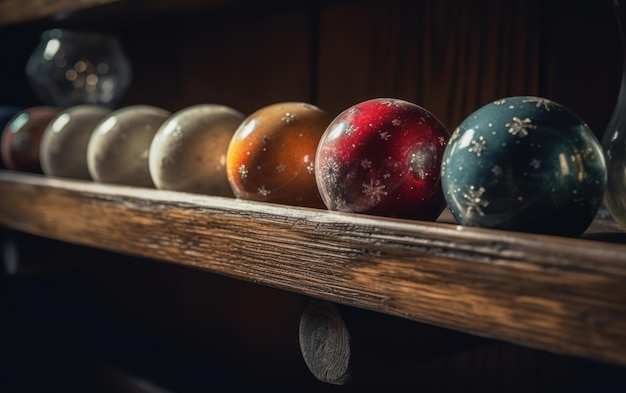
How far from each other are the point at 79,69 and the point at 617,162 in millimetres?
1203

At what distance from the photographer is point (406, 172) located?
0.64m

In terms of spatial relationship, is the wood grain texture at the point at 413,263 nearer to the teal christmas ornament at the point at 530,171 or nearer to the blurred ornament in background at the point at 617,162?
the teal christmas ornament at the point at 530,171

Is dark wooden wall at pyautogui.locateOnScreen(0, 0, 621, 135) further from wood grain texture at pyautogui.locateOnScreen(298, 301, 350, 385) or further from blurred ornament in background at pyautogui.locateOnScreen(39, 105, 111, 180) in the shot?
wood grain texture at pyautogui.locateOnScreen(298, 301, 350, 385)

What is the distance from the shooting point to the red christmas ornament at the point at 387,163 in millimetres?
639

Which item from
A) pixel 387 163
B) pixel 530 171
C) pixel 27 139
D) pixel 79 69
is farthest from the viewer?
pixel 79 69

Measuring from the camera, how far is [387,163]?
636 millimetres

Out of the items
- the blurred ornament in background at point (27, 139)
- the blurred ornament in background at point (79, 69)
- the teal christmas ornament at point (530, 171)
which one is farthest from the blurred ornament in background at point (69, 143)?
the teal christmas ornament at point (530, 171)

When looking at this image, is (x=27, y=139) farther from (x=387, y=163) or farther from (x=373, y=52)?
(x=387, y=163)

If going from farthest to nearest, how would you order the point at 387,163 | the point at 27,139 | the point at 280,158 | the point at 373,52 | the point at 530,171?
the point at 27,139 < the point at 373,52 < the point at 280,158 < the point at 387,163 < the point at 530,171

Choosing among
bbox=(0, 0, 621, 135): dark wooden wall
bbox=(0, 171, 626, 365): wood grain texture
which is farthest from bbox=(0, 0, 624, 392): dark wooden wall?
bbox=(0, 171, 626, 365): wood grain texture

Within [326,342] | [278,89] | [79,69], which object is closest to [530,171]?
[326,342]

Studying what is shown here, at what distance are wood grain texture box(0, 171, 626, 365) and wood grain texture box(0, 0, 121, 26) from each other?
1.28 feet

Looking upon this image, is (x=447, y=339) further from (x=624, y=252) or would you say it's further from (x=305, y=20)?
(x=305, y=20)

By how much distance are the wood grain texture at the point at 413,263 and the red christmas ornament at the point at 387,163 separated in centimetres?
3
